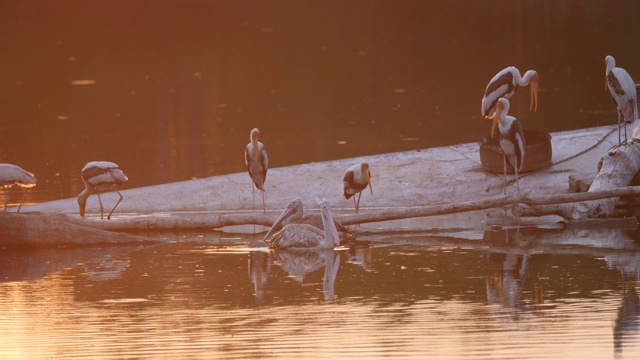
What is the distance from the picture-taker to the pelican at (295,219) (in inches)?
724

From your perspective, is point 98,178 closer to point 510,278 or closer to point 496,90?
point 496,90

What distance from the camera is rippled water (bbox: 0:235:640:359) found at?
40.1 ft

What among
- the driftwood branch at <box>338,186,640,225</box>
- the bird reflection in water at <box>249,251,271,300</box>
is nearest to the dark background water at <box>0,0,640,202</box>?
the bird reflection in water at <box>249,251,271,300</box>

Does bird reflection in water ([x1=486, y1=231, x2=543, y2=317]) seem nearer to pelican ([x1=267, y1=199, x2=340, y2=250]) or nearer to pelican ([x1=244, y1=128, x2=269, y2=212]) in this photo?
pelican ([x1=267, y1=199, x2=340, y2=250])

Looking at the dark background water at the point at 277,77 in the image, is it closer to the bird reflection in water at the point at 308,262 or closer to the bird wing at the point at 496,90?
the bird wing at the point at 496,90

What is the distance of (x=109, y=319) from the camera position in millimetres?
13812

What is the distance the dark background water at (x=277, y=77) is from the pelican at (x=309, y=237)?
638 centimetres

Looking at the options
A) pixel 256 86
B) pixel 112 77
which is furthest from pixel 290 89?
pixel 112 77

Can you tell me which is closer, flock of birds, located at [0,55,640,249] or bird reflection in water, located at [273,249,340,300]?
bird reflection in water, located at [273,249,340,300]

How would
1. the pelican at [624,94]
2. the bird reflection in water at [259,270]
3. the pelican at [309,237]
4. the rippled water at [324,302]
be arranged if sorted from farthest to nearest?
the pelican at [624,94] → the pelican at [309,237] → the bird reflection in water at [259,270] → the rippled water at [324,302]

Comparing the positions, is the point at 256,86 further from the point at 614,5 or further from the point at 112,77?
the point at 614,5

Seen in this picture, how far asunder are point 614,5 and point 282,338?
201 feet

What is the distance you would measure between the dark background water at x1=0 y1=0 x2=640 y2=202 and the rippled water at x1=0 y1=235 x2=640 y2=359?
6.91 m

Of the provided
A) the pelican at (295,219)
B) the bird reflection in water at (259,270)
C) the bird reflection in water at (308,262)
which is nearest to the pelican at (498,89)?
the pelican at (295,219)
